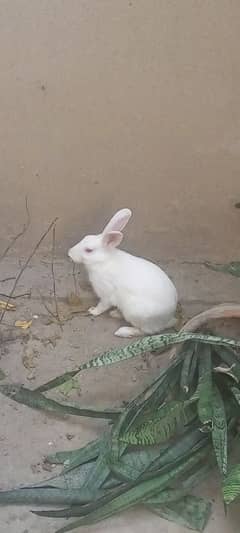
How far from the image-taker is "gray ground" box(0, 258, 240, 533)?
64.2 inches

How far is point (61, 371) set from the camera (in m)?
1.97

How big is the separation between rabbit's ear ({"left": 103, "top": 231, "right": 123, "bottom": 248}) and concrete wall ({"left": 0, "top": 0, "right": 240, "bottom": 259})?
0.86ft

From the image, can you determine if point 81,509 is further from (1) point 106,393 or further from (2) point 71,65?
(2) point 71,65

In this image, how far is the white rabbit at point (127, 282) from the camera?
2.02m

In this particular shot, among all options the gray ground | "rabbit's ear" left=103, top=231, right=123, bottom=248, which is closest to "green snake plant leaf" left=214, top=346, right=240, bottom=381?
the gray ground

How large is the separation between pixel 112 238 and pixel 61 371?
35cm

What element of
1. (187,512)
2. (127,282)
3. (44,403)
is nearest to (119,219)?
(127,282)

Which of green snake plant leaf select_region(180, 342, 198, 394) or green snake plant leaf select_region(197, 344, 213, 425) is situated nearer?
green snake plant leaf select_region(197, 344, 213, 425)

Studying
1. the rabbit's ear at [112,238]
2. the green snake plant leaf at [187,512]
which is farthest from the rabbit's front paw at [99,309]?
the green snake plant leaf at [187,512]

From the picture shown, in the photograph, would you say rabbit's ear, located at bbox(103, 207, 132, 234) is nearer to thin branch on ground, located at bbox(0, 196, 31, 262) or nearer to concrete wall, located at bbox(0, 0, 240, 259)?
concrete wall, located at bbox(0, 0, 240, 259)

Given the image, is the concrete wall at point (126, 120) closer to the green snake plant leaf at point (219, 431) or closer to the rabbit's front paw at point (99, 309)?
the rabbit's front paw at point (99, 309)

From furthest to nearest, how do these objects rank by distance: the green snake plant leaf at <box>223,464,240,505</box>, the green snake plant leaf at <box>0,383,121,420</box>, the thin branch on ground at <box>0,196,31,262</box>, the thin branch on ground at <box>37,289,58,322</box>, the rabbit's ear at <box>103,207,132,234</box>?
the thin branch on ground at <box>0,196,31,262</box> < the thin branch on ground at <box>37,289,58,322</box> < the rabbit's ear at <box>103,207,132,234</box> < the green snake plant leaf at <box>0,383,121,420</box> < the green snake plant leaf at <box>223,464,240,505</box>

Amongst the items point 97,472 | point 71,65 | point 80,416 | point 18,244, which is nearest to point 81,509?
point 97,472

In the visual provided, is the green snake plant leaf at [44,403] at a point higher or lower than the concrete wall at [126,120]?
lower
